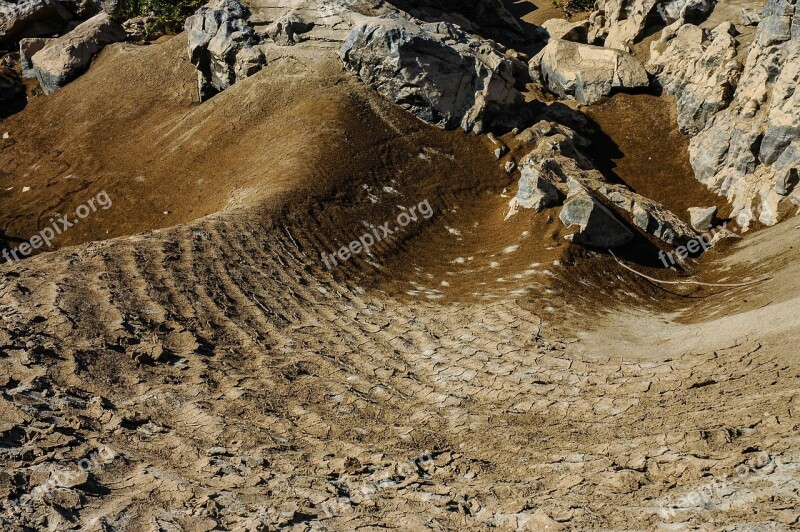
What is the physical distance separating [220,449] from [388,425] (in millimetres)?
1837

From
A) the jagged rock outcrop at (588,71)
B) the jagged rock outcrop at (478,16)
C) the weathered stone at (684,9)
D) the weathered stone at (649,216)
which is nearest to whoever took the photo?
the weathered stone at (649,216)

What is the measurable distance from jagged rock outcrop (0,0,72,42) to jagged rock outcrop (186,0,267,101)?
9.47 meters

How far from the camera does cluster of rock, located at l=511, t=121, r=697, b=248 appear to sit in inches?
501

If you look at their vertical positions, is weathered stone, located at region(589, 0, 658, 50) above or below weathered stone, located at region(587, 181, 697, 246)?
above

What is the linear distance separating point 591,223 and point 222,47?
1225cm

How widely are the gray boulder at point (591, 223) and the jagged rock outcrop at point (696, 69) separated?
6.87m

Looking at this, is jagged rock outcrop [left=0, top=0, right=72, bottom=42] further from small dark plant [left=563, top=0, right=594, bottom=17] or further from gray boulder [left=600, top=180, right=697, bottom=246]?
gray boulder [left=600, top=180, right=697, bottom=246]

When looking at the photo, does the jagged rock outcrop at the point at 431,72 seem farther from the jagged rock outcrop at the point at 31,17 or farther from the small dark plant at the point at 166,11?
the jagged rock outcrop at the point at 31,17

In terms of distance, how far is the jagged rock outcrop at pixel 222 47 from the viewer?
1859cm

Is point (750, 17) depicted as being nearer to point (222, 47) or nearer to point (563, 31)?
point (563, 31)

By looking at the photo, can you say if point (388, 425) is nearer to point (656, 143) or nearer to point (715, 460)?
point (715, 460)

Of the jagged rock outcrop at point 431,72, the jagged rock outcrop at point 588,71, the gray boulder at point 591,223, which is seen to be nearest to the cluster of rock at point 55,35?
the jagged rock outcrop at point 431,72

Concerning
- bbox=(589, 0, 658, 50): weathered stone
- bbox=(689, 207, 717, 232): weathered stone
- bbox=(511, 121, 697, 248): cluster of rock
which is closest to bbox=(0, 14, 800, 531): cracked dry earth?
bbox=(511, 121, 697, 248): cluster of rock

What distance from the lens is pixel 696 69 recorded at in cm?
1864
